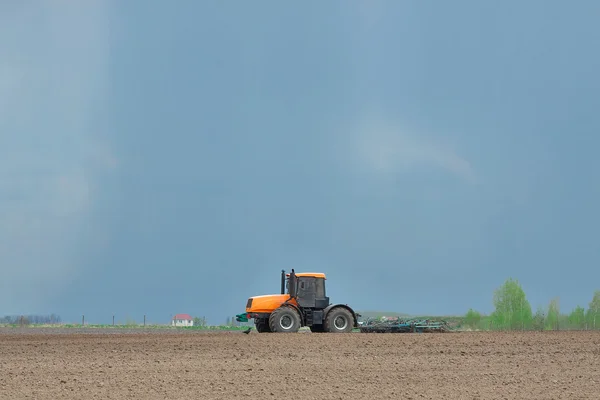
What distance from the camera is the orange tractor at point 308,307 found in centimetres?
3244

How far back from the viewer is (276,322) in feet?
104

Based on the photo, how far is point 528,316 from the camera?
132 feet

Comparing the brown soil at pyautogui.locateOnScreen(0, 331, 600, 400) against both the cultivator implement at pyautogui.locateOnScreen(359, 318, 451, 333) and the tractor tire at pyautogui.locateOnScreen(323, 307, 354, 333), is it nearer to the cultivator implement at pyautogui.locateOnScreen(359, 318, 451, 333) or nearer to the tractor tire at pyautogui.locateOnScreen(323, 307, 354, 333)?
the tractor tire at pyautogui.locateOnScreen(323, 307, 354, 333)

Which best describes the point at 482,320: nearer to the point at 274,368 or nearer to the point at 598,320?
the point at 598,320

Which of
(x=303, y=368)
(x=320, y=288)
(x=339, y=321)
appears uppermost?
(x=320, y=288)

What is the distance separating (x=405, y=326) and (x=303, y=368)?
16175 mm

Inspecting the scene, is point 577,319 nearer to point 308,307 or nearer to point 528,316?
point 528,316

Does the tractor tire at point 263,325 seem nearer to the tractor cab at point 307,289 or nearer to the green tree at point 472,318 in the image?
the tractor cab at point 307,289

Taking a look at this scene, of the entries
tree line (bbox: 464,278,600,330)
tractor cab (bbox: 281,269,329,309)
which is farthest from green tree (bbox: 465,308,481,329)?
tractor cab (bbox: 281,269,329,309)

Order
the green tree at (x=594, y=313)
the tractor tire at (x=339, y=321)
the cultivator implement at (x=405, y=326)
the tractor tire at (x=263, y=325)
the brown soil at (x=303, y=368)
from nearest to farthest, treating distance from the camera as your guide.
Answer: the brown soil at (x=303, y=368)
the tractor tire at (x=339, y=321)
the tractor tire at (x=263, y=325)
the cultivator implement at (x=405, y=326)
the green tree at (x=594, y=313)

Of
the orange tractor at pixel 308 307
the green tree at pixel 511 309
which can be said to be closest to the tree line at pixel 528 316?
the green tree at pixel 511 309

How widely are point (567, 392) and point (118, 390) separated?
9570 millimetres

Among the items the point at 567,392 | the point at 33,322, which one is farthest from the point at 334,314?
the point at 33,322

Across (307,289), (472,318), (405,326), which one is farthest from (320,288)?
(472,318)
